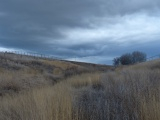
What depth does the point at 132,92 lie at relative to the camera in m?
8.18

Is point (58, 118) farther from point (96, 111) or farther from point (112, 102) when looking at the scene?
point (112, 102)

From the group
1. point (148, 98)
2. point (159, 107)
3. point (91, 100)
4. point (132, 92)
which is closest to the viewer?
point (159, 107)

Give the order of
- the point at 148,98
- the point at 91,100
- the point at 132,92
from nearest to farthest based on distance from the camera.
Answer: the point at 148,98
the point at 132,92
the point at 91,100

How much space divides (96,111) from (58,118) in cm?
163

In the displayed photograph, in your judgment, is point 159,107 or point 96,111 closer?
point 159,107

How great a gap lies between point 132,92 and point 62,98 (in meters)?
2.06

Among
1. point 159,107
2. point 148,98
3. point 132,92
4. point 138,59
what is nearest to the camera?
point 159,107

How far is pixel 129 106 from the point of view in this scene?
743 centimetres

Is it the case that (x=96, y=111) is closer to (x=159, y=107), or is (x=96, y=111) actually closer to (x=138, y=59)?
(x=159, y=107)

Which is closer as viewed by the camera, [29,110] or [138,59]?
[29,110]

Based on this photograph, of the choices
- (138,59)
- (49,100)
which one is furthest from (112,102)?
(138,59)

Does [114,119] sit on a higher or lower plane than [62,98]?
lower

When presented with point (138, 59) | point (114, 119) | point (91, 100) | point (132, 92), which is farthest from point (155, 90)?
point (138, 59)

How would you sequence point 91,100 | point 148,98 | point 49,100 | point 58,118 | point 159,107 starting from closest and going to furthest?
Answer: point 159,107, point 58,118, point 148,98, point 49,100, point 91,100
